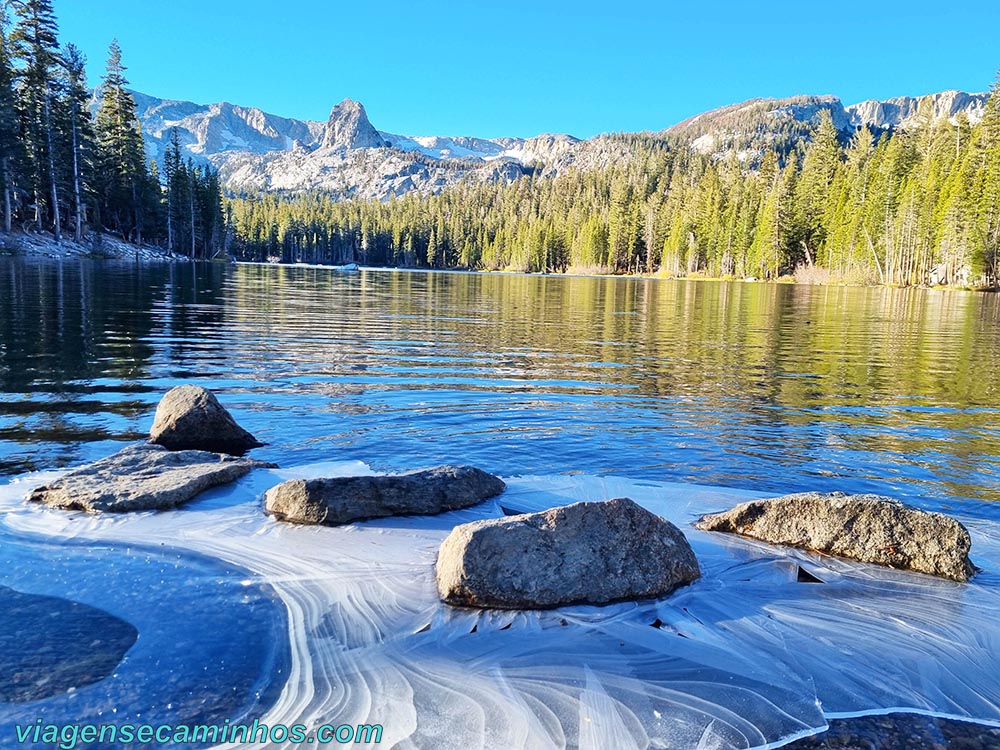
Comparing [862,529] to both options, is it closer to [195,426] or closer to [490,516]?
[490,516]

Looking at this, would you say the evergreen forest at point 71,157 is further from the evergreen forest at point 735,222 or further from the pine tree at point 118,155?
the evergreen forest at point 735,222

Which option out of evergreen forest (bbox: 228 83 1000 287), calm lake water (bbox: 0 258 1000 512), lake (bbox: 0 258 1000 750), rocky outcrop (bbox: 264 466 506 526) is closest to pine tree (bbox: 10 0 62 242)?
calm lake water (bbox: 0 258 1000 512)

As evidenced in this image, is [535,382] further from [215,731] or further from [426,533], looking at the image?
[215,731]

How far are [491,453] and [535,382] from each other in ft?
17.2

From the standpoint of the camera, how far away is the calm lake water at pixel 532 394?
8109mm

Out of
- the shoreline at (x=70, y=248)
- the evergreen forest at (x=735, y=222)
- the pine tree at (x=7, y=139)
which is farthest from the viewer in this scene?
the evergreen forest at (x=735, y=222)

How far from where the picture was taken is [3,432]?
8.22 m

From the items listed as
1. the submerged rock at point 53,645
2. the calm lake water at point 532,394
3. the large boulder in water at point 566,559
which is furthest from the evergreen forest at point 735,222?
the submerged rock at point 53,645

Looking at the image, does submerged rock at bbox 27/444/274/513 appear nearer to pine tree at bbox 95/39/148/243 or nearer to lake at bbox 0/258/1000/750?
lake at bbox 0/258/1000/750

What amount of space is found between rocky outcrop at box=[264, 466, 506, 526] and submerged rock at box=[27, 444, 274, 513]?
89cm

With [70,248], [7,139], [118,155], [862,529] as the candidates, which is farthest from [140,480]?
[118,155]

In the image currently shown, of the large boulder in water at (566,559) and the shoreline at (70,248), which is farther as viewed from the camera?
the shoreline at (70,248)

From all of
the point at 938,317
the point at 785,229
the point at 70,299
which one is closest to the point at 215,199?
the point at 70,299

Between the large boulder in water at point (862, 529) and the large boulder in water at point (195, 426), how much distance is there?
6.11m
